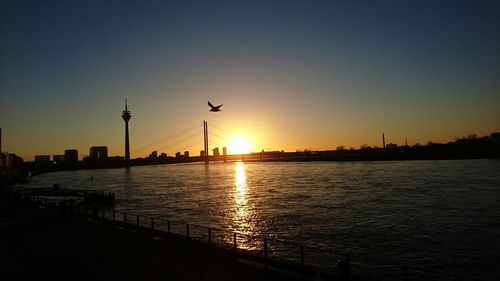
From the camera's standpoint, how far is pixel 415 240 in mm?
31891

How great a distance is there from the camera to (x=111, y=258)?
1620cm

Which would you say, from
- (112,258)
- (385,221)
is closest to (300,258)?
(112,258)

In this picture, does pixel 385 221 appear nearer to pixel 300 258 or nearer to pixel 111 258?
pixel 300 258

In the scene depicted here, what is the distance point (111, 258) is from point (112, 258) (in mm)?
42

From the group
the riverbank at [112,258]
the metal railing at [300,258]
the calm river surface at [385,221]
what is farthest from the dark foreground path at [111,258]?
the calm river surface at [385,221]

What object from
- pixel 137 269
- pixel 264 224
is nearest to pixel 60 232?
pixel 137 269

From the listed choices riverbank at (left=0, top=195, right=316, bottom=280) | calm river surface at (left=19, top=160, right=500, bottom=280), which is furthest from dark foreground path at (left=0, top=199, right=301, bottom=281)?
calm river surface at (left=19, top=160, right=500, bottom=280)

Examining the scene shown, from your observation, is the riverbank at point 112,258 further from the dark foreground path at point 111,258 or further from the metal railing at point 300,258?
the metal railing at point 300,258

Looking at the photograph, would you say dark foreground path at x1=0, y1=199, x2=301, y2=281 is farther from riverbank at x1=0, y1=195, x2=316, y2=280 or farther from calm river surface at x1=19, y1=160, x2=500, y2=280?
calm river surface at x1=19, y1=160, x2=500, y2=280

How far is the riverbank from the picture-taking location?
13.8 m

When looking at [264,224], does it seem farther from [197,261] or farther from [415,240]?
[197,261]

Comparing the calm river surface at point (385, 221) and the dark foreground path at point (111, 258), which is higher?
the dark foreground path at point (111, 258)

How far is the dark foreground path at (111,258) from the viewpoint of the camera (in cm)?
1377

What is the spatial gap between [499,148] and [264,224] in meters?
179
